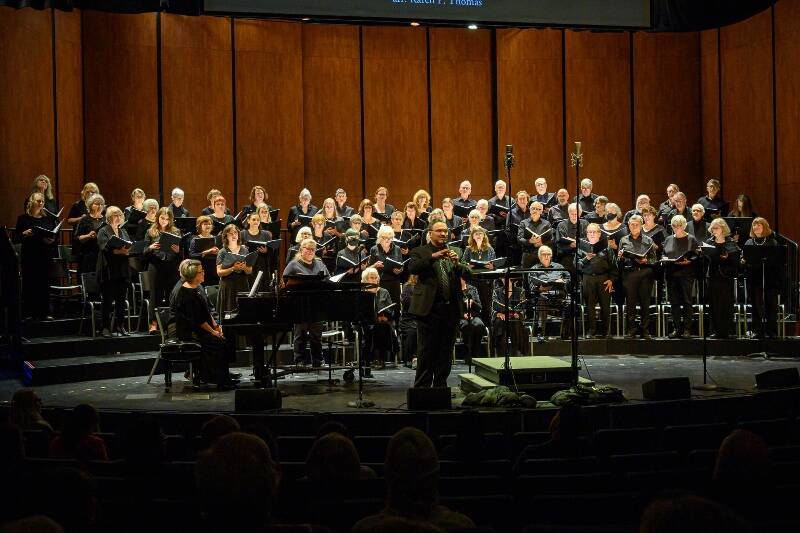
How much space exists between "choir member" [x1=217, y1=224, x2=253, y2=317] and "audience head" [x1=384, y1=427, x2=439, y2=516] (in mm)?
7735

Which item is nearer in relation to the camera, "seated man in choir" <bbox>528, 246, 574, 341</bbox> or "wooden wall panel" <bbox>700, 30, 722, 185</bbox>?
"seated man in choir" <bbox>528, 246, 574, 341</bbox>

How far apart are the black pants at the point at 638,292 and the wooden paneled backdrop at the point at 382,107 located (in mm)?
3235

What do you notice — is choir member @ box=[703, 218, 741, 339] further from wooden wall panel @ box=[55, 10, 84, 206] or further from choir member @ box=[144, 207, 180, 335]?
wooden wall panel @ box=[55, 10, 84, 206]

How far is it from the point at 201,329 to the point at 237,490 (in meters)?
6.70

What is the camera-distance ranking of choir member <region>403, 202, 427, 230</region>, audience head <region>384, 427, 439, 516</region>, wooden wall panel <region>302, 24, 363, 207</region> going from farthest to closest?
wooden wall panel <region>302, 24, 363, 207</region> < choir member <region>403, 202, 427, 230</region> < audience head <region>384, 427, 439, 516</region>

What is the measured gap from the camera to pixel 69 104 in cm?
1245

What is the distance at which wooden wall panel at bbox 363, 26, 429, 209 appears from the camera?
14.3 m

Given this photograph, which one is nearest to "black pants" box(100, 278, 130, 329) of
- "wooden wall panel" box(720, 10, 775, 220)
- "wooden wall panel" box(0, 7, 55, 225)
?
"wooden wall panel" box(0, 7, 55, 225)

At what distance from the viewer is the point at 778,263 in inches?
401

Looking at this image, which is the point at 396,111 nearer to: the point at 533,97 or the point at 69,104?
the point at 533,97

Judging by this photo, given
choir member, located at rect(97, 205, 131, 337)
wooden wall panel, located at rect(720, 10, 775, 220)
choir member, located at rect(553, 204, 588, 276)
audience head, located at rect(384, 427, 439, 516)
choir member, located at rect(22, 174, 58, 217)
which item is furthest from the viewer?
wooden wall panel, located at rect(720, 10, 775, 220)

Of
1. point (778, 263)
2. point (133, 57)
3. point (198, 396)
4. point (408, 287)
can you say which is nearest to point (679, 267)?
point (778, 263)

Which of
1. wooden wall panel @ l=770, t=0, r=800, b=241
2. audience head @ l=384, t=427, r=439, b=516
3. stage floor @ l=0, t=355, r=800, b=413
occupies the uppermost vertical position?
wooden wall panel @ l=770, t=0, r=800, b=241

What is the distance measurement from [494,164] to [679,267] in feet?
15.3
